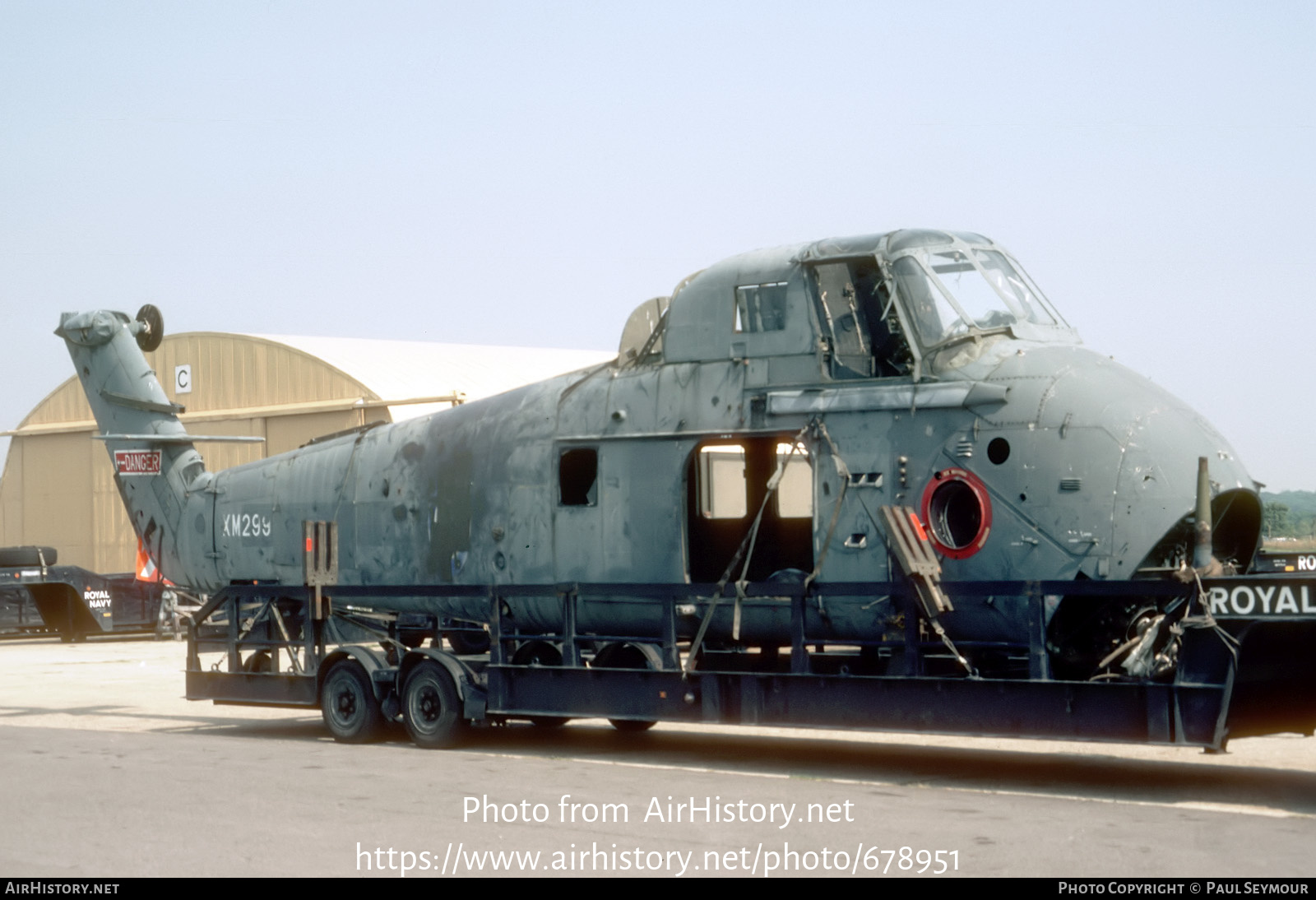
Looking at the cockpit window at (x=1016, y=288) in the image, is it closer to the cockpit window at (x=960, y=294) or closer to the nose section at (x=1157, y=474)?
the cockpit window at (x=960, y=294)

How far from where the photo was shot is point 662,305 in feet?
53.1

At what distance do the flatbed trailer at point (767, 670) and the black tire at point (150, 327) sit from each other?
163 inches

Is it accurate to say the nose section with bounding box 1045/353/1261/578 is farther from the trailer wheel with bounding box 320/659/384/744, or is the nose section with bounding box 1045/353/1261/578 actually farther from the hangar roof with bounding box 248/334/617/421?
the hangar roof with bounding box 248/334/617/421

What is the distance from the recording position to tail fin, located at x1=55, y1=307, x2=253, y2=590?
19547mm

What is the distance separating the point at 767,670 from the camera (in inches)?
611

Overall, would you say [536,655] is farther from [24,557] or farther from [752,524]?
[24,557]

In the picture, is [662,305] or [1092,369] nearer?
[1092,369]

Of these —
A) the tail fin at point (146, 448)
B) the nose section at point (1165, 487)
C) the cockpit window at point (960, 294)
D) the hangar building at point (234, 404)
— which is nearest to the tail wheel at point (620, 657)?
the cockpit window at point (960, 294)

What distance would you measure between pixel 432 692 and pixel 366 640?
1765 millimetres

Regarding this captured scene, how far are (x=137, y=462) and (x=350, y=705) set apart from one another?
5474 millimetres

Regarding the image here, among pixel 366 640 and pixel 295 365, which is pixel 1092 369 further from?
pixel 295 365

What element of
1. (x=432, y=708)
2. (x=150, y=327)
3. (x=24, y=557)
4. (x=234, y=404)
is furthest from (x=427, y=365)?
(x=432, y=708)

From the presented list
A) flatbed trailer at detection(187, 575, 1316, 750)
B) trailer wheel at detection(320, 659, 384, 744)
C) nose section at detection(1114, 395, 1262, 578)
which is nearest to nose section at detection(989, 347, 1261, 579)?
nose section at detection(1114, 395, 1262, 578)

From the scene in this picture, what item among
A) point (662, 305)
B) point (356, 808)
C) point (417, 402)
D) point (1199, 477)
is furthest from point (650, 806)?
point (417, 402)
